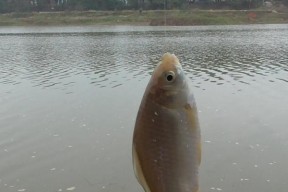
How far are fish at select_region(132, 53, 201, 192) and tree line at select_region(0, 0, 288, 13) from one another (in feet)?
293

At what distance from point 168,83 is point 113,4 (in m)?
97.2

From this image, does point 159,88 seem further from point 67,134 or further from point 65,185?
point 67,134

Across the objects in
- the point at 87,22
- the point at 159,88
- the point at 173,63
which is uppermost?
the point at 173,63

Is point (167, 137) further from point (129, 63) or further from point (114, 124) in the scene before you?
point (129, 63)

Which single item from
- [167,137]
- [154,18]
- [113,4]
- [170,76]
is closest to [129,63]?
[167,137]

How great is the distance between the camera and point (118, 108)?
50.9 ft

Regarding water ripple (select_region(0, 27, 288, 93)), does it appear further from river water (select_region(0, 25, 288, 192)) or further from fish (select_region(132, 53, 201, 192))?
fish (select_region(132, 53, 201, 192))

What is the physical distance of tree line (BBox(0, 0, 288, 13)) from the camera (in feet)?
301

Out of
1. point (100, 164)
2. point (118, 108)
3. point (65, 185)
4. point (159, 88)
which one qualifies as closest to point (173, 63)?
point (159, 88)

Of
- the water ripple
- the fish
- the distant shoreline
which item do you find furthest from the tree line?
the fish

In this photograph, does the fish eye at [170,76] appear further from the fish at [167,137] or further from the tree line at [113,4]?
the tree line at [113,4]

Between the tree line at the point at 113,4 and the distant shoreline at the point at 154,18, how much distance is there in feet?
22.5

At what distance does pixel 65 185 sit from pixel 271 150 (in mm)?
5506

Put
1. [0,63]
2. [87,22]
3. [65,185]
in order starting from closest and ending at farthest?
[65,185] → [0,63] → [87,22]
